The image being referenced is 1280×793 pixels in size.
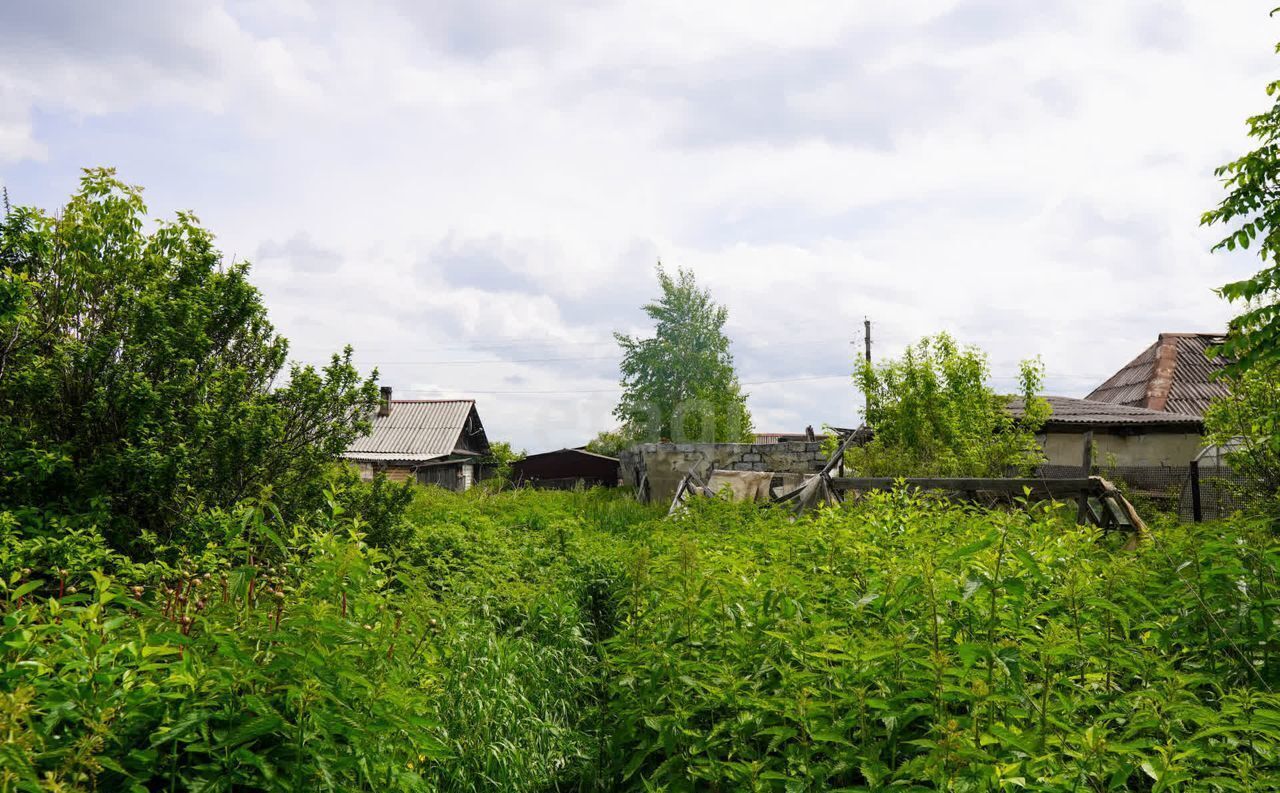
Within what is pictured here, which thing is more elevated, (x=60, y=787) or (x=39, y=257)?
(x=39, y=257)

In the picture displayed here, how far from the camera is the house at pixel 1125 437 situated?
20.5 metres

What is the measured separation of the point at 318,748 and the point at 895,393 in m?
18.4

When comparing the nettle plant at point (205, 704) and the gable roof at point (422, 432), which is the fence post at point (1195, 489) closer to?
the nettle plant at point (205, 704)

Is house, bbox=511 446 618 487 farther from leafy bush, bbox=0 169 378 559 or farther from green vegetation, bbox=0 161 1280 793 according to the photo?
leafy bush, bbox=0 169 378 559

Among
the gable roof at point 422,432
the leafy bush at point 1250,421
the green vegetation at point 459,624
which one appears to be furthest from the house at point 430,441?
the leafy bush at point 1250,421

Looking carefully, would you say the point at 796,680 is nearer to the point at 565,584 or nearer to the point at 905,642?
the point at 905,642

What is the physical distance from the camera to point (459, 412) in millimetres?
38031

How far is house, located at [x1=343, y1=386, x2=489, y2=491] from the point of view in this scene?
33.9 m

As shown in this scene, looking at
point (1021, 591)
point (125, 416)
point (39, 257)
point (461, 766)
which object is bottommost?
point (461, 766)

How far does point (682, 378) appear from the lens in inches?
1617

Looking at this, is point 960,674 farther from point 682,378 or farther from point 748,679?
point 682,378

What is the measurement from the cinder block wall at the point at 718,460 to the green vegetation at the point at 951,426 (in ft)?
4.89

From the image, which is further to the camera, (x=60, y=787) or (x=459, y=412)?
(x=459, y=412)

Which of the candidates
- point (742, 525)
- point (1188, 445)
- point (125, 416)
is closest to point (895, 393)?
point (1188, 445)
